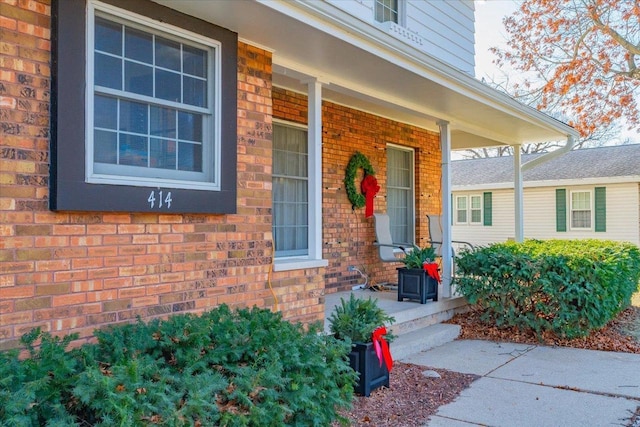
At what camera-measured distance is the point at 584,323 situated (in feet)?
19.1

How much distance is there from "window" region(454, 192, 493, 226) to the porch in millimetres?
12170

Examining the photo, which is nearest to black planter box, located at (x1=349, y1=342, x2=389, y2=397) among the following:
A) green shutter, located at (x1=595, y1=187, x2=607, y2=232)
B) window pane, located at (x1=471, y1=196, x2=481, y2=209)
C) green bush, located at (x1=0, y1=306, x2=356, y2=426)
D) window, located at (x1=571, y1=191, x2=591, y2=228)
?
green bush, located at (x1=0, y1=306, x2=356, y2=426)

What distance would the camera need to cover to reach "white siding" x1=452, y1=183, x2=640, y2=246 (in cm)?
1513

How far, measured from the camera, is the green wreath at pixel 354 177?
727 cm

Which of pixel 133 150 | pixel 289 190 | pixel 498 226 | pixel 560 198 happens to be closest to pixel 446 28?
pixel 289 190

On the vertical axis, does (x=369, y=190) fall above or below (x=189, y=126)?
below

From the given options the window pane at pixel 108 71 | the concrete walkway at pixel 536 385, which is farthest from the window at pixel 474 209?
the window pane at pixel 108 71

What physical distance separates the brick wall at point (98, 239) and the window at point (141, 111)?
0.10 meters

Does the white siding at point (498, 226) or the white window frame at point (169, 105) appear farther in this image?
the white siding at point (498, 226)

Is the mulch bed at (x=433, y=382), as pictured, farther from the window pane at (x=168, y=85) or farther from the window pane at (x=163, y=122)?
the window pane at (x=168, y=85)

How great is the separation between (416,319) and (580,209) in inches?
494

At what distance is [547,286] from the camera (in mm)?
5852

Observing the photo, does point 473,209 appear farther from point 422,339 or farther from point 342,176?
point 422,339

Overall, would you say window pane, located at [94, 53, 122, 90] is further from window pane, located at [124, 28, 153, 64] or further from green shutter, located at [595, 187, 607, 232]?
green shutter, located at [595, 187, 607, 232]
